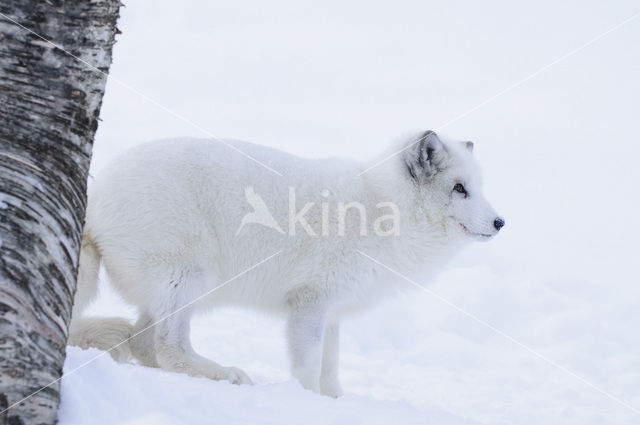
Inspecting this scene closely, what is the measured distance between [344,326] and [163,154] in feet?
12.2

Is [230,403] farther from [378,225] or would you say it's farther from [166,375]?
[378,225]

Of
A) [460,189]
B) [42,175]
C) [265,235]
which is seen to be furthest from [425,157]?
[42,175]

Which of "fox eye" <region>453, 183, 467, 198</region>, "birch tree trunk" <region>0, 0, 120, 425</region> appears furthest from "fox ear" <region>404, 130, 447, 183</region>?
"birch tree trunk" <region>0, 0, 120, 425</region>

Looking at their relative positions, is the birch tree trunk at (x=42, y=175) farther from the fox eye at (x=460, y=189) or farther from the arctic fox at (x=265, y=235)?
the fox eye at (x=460, y=189)

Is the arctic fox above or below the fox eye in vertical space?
below

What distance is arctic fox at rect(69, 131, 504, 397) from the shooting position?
4.24 m

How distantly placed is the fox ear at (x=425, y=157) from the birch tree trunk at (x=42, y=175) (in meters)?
2.87

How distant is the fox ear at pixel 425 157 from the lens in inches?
200

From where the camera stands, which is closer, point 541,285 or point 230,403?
point 230,403

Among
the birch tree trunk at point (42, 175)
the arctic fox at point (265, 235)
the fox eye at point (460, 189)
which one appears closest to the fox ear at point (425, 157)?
the arctic fox at point (265, 235)

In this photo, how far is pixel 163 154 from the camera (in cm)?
444

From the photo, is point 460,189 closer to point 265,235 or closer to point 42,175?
point 265,235

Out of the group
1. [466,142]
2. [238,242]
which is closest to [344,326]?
[466,142]

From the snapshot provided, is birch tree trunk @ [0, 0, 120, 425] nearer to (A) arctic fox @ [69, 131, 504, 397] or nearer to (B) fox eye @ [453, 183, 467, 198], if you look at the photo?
(A) arctic fox @ [69, 131, 504, 397]
